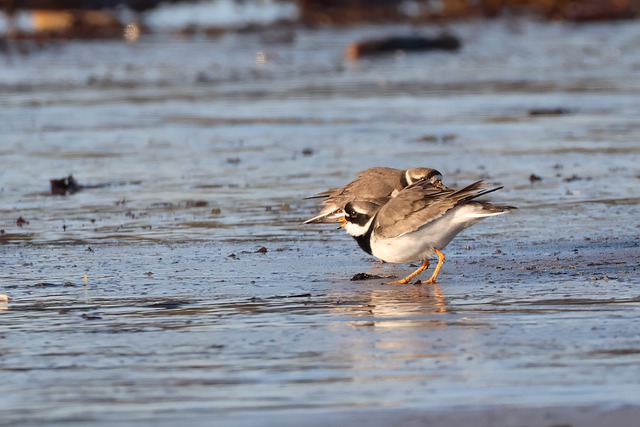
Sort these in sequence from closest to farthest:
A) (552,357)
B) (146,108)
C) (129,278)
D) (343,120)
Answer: (552,357) → (129,278) → (343,120) → (146,108)

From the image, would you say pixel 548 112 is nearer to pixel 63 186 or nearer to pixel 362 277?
pixel 63 186

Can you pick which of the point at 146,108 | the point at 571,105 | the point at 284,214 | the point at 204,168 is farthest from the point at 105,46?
the point at 284,214

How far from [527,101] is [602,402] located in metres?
18.1

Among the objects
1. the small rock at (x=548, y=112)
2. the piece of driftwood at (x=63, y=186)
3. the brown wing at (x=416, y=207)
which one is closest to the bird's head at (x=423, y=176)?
the brown wing at (x=416, y=207)

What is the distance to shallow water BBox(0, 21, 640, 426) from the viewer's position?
6152 millimetres

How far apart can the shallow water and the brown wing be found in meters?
0.39

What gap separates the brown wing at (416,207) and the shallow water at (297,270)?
15.3 inches

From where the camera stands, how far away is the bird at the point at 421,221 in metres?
8.84

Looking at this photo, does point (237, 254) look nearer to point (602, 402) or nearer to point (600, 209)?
point (600, 209)

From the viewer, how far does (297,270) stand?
956 centimetres

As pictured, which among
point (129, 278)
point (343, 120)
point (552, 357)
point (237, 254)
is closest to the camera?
point (552, 357)

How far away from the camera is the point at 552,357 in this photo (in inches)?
261

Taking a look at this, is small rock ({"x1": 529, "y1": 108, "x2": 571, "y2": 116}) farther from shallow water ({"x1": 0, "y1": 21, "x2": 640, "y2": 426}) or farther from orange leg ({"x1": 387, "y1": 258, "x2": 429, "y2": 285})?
orange leg ({"x1": 387, "y1": 258, "x2": 429, "y2": 285})

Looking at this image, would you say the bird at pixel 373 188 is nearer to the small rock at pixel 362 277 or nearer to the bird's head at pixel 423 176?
the bird's head at pixel 423 176
